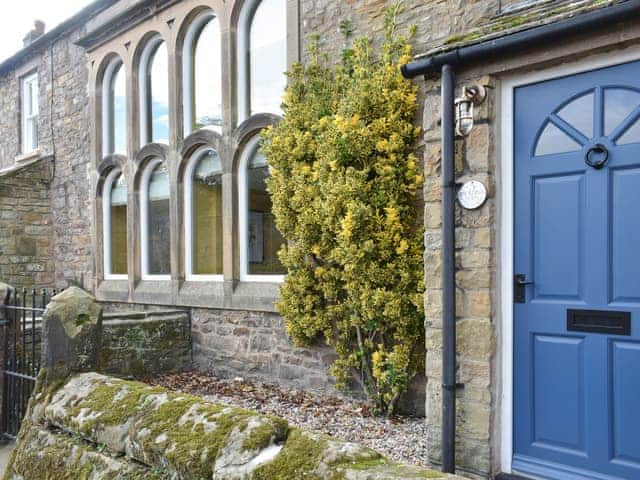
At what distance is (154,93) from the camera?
9117 millimetres

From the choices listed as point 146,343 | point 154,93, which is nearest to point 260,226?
point 146,343

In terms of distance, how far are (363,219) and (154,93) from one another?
5389mm

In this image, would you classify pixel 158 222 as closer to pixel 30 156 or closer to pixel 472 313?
pixel 30 156

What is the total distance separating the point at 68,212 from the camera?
10.6 m

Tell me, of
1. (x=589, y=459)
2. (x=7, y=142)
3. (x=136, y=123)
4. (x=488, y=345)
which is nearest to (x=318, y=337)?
(x=488, y=345)

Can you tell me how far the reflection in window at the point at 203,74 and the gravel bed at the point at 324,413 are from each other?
3441 millimetres

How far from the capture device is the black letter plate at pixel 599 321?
3371mm

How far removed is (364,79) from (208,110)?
3380 mm

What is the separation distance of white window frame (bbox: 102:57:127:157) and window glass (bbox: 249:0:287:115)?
139 inches

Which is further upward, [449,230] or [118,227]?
[118,227]

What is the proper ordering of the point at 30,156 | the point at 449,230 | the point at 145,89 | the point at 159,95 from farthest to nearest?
the point at 30,156 → the point at 145,89 → the point at 159,95 → the point at 449,230

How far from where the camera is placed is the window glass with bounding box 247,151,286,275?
23.1 feet

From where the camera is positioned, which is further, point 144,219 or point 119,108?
point 119,108

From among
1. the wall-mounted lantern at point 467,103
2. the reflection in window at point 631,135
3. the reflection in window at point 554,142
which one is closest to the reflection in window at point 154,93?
the wall-mounted lantern at point 467,103
